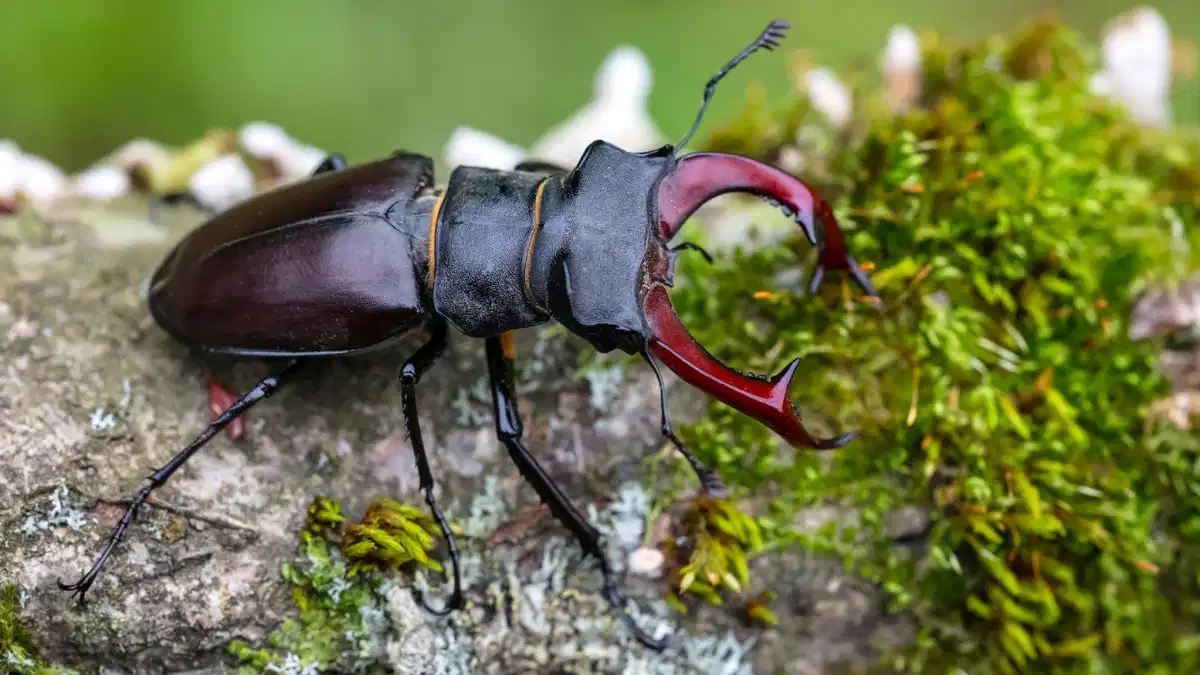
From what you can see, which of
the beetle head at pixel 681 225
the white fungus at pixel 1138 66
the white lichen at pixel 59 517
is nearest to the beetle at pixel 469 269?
the beetle head at pixel 681 225

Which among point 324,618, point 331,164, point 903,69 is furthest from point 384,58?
point 324,618

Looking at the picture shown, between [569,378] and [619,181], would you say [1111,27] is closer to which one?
[619,181]

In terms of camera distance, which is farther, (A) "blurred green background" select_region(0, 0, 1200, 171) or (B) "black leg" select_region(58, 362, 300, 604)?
(A) "blurred green background" select_region(0, 0, 1200, 171)

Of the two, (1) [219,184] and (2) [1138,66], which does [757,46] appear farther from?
(1) [219,184]

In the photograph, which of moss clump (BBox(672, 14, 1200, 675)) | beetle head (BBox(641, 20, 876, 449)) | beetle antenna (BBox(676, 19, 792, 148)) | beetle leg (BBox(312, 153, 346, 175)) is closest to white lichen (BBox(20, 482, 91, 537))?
beetle leg (BBox(312, 153, 346, 175))

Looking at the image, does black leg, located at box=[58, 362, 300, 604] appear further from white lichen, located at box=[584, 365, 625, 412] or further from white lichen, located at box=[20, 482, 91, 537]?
white lichen, located at box=[584, 365, 625, 412]

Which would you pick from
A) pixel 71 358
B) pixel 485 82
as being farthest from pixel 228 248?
pixel 485 82
